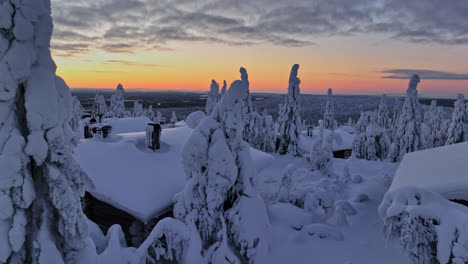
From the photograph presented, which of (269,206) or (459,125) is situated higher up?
(459,125)

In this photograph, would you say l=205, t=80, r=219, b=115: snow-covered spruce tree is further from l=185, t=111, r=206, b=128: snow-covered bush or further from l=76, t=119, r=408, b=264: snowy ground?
l=185, t=111, r=206, b=128: snow-covered bush

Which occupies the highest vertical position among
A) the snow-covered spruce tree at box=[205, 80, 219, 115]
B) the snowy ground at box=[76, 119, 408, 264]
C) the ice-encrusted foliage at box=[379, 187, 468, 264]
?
the snow-covered spruce tree at box=[205, 80, 219, 115]

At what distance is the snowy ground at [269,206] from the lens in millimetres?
10109

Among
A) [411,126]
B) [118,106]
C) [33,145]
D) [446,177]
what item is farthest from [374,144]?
[118,106]

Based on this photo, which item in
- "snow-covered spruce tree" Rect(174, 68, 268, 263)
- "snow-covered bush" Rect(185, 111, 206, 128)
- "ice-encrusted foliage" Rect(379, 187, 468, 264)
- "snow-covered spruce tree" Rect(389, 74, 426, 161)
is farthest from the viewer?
"snow-covered spruce tree" Rect(389, 74, 426, 161)

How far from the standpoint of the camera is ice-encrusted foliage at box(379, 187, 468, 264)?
17.5 ft

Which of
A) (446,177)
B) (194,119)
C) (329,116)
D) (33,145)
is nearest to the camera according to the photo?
(33,145)

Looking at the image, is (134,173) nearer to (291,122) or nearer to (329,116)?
(291,122)

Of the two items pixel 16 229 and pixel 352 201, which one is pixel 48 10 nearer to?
pixel 16 229

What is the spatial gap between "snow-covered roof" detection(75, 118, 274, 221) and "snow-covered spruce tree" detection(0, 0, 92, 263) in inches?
171

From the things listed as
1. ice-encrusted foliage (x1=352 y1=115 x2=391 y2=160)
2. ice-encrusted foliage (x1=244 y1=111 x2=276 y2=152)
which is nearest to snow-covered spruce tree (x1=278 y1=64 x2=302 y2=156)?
ice-encrusted foliage (x1=244 y1=111 x2=276 y2=152)

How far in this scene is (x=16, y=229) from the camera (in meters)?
4.63

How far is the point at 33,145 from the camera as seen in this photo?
15.5 feet

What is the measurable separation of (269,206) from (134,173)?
682 cm
